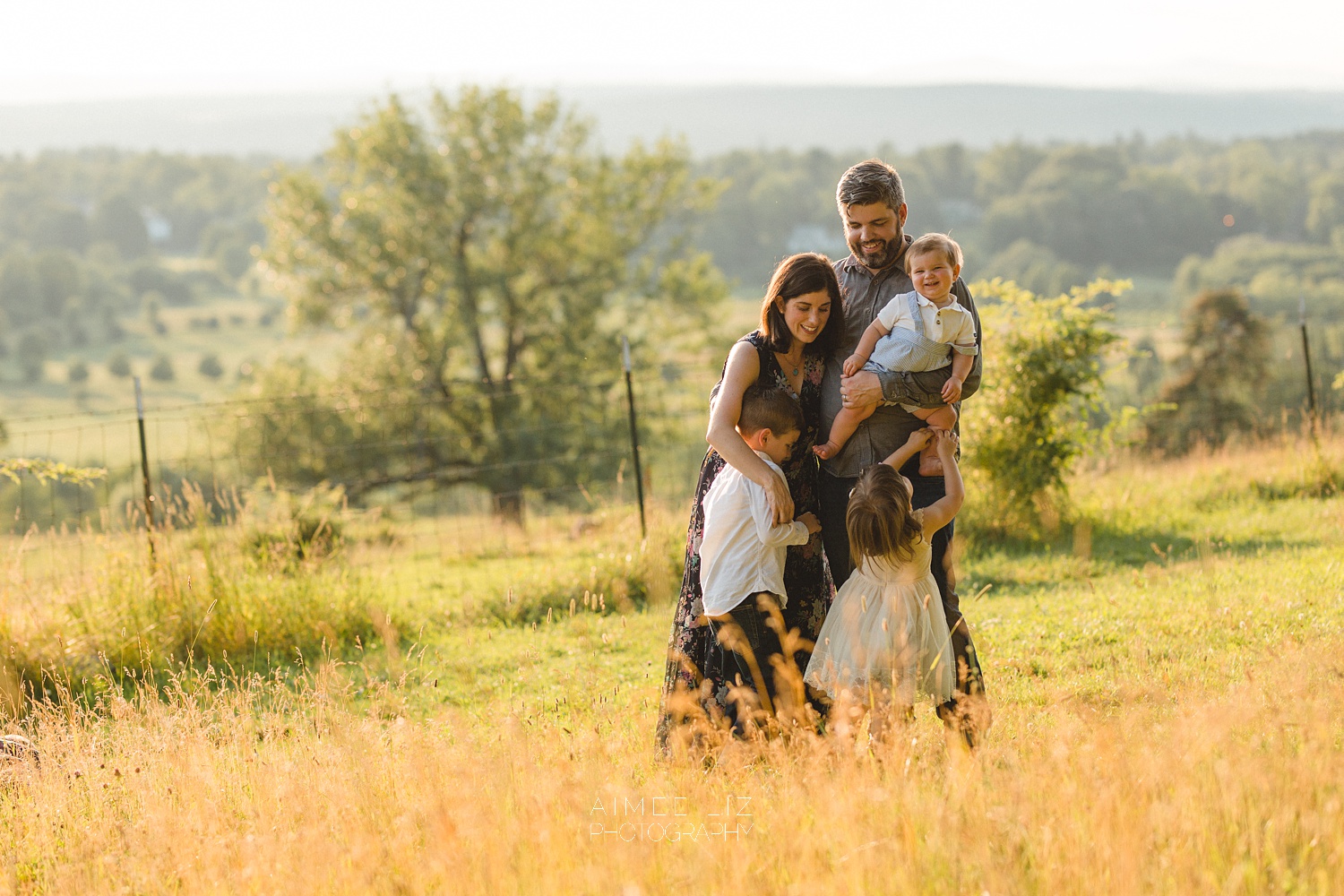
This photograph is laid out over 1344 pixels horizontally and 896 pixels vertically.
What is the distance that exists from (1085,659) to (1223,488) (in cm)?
555

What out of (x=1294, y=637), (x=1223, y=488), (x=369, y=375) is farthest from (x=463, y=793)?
(x=369, y=375)

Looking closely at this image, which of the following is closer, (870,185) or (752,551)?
(870,185)

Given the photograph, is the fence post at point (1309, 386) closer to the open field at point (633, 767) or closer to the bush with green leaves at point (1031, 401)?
the bush with green leaves at point (1031, 401)

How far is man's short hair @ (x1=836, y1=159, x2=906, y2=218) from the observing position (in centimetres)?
328

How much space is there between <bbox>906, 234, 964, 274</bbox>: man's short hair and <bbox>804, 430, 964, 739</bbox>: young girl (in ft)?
1.75

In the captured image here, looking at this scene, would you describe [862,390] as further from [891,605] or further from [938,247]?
[891,605]

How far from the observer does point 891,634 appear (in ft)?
10.8

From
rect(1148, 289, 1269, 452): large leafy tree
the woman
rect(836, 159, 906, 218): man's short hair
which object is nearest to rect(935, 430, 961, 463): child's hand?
the woman

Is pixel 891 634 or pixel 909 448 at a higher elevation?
pixel 909 448

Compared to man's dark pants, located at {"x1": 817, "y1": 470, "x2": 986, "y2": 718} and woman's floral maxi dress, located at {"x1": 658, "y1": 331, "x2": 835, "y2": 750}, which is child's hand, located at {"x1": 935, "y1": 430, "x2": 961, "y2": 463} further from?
woman's floral maxi dress, located at {"x1": 658, "y1": 331, "x2": 835, "y2": 750}

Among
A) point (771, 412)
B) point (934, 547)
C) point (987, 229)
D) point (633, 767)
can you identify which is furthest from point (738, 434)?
point (987, 229)

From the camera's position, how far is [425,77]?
23.2 m

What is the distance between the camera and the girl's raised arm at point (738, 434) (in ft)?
11.0

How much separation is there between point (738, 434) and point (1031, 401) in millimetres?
5594
